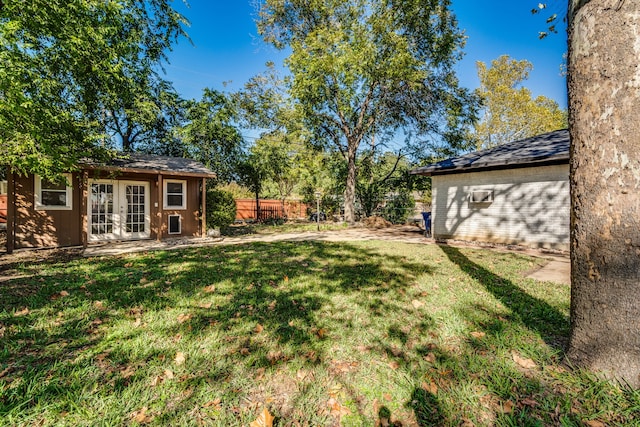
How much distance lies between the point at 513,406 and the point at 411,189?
51.9 feet

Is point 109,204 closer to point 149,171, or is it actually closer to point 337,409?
point 149,171

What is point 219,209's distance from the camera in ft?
36.0

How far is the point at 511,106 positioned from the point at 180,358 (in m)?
26.3

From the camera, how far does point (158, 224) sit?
9383mm

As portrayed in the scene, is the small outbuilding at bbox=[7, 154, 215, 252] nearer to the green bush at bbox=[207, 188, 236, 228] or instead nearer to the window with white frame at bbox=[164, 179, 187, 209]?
the window with white frame at bbox=[164, 179, 187, 209]

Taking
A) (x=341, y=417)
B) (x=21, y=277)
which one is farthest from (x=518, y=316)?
(x=21, y=277)

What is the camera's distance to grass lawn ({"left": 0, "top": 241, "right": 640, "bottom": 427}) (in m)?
1.79

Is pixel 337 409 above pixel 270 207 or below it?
below

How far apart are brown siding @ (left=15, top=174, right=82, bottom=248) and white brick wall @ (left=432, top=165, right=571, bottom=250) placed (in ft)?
38.4

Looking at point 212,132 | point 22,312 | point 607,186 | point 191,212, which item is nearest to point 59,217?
point 191,212

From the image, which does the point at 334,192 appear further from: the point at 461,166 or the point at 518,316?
the point at 518,316

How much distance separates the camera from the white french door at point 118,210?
9000mm

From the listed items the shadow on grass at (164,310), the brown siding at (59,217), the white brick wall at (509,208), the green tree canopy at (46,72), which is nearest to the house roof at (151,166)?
the brown siding at (59,217)

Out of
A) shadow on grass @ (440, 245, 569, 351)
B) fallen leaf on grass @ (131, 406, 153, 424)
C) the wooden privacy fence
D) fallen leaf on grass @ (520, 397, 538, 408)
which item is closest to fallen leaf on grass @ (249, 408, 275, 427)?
fallen leaf on grass @ (131, 406, 153, 424)
